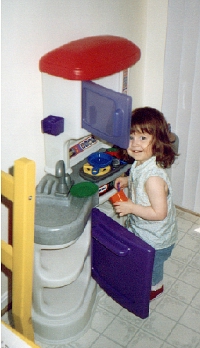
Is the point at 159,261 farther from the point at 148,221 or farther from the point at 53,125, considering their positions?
the point at 53,125

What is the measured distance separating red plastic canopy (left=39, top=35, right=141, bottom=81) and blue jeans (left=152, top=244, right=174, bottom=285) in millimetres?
621

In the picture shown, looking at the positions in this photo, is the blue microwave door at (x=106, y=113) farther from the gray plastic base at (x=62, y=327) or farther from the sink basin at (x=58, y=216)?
the gray plastic base at (x=62, y=327)

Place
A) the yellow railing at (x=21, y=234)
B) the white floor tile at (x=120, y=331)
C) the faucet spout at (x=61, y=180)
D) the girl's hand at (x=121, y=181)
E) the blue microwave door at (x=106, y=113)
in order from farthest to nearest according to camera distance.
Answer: the girl's hand at (x=121, y=181)
the white floor tile at (x=120, y=331)
the faucet spout at (x=61, y=180)
the blue microwave door at (x=106, y=113)
the yellow railing at (x=21, y=234)

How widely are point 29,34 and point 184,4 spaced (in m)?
0.69

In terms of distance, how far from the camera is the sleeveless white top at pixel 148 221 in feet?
4.28

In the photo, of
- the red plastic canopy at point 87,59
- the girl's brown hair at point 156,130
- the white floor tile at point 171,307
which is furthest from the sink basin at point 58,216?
the white floor tile at point 171,307

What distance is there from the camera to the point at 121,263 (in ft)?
4.25

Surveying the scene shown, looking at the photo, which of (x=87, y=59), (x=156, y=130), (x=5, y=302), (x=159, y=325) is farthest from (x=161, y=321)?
(x=87, y=59)

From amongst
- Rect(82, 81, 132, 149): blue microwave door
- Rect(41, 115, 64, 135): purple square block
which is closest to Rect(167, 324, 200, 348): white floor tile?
Rect(82, 81, 132, 149): blue microwave door

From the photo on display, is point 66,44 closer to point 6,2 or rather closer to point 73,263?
point 6,2

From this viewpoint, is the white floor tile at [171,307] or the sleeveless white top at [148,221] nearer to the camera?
the sleeveless white top at [148,221]

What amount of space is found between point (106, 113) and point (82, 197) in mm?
267

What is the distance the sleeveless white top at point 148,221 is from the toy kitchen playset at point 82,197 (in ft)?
0.32

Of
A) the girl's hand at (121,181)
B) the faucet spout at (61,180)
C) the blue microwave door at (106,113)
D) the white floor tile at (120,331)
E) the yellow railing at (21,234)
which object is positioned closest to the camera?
the yellow railing at (21,234)
